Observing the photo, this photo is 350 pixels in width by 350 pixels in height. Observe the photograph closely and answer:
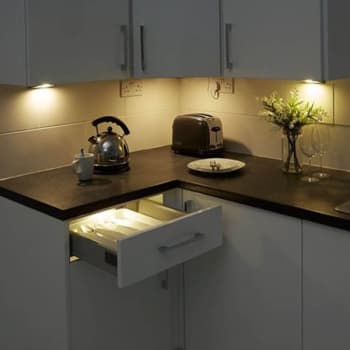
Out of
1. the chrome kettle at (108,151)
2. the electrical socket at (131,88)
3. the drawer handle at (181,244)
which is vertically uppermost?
the electrical socket at (131,88)

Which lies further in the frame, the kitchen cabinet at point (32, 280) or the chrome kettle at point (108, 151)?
the chrome kettle at point (108, 151)

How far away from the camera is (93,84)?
2570 millimetres

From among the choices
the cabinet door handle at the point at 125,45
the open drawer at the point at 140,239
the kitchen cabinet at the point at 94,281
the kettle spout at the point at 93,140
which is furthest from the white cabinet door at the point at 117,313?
the cabinet door handle at the point at 125,45

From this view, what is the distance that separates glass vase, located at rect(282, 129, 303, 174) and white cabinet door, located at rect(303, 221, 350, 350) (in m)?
0.50

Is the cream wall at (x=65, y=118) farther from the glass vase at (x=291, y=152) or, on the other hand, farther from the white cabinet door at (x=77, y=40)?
the glass vase at (x=291, y=152)

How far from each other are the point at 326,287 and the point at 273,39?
2.84 ft

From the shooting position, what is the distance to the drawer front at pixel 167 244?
5.81ft

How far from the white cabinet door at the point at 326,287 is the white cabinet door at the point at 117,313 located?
0.60m

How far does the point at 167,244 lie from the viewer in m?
1.88

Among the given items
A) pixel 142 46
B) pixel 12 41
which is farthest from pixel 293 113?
pixel 12 41

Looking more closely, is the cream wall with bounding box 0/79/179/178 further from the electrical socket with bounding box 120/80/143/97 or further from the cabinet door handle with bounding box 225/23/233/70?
the cabinet door handle with bounding box 225/23/233/70

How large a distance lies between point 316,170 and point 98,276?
940 millimetres

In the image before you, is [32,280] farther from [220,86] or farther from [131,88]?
[220,86]

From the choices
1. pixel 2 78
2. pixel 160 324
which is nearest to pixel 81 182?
pixel 2 78
